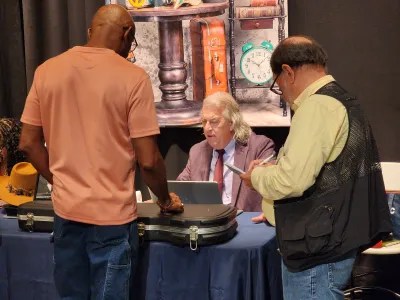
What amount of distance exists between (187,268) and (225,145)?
4.19ft

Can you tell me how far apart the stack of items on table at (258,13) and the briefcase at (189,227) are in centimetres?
192

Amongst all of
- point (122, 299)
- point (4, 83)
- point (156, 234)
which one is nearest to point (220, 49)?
point (4, 83)

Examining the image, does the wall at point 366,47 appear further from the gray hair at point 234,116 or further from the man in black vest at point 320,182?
the man in black vest at point 320,182

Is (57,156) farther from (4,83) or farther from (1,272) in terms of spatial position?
(4,83)

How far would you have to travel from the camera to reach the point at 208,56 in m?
4.75

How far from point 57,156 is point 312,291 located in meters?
0.96

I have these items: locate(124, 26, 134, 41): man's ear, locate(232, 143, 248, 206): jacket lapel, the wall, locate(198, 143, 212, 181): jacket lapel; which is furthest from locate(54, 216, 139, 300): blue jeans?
the wall

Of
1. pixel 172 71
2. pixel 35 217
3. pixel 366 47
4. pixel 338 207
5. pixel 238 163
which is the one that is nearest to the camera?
pixel 338 207

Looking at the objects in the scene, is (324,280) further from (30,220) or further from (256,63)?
(256,63)

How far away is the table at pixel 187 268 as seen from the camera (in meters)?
2.84

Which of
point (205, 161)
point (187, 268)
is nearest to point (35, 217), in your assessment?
point (187, 268)

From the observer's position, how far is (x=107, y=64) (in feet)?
8.46

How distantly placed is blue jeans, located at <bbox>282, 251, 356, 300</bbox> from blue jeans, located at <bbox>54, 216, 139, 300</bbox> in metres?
0.60

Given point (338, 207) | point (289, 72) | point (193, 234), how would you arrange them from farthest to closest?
point (193, 234)
point (289, 72)
point (338, 207)
